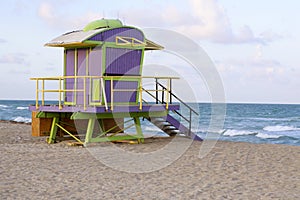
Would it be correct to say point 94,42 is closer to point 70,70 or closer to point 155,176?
point 70,70

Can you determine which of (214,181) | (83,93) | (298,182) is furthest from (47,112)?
(298,182)

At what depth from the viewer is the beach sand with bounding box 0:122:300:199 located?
9.74m

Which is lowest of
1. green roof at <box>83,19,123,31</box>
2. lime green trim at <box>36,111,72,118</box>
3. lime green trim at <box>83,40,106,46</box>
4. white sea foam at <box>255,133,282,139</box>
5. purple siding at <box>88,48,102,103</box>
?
white sea foam at <box>255,133,282,139</box>

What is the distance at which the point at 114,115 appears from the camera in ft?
57.5

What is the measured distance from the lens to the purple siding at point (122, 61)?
17156 mm

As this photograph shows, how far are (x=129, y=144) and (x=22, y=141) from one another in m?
4.64

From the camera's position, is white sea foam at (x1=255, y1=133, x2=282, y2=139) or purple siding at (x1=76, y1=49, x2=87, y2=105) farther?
white sea foam at (x1=255, y1=133, x2=282, y2=139)

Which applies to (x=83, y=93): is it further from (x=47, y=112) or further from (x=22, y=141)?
(x=22, y=141)

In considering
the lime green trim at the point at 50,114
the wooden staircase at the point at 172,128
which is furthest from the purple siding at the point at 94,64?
the wooden staircase at the point at 172,128

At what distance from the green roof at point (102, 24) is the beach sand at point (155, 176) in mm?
4648

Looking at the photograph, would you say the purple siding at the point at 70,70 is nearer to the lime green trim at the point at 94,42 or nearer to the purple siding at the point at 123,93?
the lime green trim at the point at 94,42

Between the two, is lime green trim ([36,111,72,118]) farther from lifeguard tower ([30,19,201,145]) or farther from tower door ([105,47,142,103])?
tower door ([105,47,142,103])

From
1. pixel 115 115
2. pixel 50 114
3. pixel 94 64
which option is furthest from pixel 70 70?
pixel 115 115

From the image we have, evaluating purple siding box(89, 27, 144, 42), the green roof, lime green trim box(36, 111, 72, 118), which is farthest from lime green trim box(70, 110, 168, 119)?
the green roof
